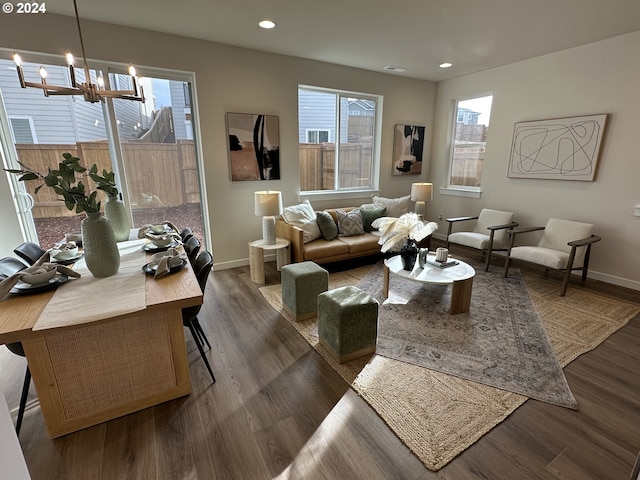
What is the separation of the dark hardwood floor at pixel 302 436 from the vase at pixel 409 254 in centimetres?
149

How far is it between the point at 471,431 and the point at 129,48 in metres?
4.54

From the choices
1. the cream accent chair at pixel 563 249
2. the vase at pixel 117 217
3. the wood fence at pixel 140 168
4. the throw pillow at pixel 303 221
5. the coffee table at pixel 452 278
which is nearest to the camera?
the vase at pixel 117 217

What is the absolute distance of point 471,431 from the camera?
1.74m

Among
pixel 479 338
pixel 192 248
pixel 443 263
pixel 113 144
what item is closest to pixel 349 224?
pixel 443 263

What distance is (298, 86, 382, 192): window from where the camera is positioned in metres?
4.64

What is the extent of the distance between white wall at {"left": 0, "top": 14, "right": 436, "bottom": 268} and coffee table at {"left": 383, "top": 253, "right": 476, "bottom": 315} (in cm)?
219

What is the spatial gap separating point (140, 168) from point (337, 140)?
9.44 feet

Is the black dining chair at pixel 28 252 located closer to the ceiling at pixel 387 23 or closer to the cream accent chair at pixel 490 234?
the ceiling at pixel 387 23

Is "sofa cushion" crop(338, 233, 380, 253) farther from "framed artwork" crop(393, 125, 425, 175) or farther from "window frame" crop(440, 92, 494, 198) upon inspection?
"window frame" crop(440, 92, 494, 198)

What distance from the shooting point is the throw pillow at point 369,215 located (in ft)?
15.3

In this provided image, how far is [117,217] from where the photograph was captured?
2594mm

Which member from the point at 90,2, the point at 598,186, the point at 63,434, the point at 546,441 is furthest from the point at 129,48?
the point at 598,186

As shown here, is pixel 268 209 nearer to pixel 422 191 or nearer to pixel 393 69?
pixel 422 191

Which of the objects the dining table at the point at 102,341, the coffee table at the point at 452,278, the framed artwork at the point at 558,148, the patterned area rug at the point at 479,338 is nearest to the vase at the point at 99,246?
the dining table at the point at 102,341
